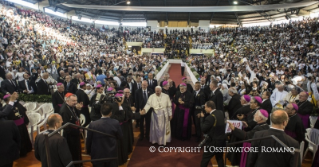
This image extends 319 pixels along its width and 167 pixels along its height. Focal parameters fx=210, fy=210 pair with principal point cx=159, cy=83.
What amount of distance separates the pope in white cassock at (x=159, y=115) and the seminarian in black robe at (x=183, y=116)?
0.42 meters

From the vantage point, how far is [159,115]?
5320 mm

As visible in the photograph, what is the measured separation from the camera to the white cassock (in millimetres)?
5316

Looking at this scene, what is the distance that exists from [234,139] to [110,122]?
2549 mm

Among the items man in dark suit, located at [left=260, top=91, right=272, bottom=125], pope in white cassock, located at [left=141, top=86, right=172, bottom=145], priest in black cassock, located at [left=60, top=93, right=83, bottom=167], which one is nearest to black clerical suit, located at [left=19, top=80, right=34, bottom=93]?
priest in black cassock, located at [left=60, top=93, right=83, bottom=167]

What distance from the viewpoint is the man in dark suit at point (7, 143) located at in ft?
10.8

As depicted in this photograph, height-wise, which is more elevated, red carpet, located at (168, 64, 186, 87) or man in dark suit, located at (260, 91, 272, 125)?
man in dark suit, located at (260, 91, 272, 125)

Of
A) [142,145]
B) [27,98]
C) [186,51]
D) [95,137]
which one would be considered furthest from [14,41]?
[186,51]

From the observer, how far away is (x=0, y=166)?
11.0ft

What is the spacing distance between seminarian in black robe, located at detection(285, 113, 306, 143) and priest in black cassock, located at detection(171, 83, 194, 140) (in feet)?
7.42

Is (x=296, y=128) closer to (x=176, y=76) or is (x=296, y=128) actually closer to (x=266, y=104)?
(x=266, y=104)

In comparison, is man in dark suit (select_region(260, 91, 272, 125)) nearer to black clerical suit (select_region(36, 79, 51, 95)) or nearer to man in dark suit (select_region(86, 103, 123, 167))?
man in dark suit (select_region(86, 103, 123, 167))

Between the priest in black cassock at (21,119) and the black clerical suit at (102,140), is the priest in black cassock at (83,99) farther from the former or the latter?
the black clerical suit at (102,140)

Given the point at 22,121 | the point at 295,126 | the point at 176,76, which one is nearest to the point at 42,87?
the point at 22,121

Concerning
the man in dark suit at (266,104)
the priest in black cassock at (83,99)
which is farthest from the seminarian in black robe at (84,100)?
the man in dark suit at (266,104)
